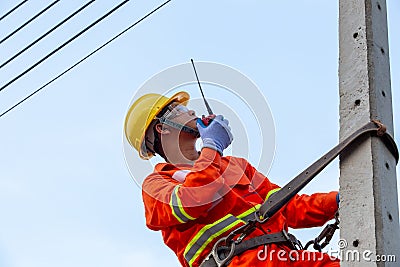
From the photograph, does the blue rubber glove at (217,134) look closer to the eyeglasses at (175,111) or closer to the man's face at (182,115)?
the man's face at (182,115)

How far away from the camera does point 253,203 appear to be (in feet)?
16.5

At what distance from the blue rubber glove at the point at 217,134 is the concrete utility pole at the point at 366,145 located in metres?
1.16

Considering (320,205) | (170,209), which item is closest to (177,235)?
(170,209)

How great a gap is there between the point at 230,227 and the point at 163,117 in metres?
1.25

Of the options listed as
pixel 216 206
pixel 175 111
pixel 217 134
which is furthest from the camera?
pixel 175 111

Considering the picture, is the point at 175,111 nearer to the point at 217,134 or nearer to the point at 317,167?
the point at 217,134

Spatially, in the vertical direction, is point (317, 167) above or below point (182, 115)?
below

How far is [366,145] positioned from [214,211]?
1.39 meters

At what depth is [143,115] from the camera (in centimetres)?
591

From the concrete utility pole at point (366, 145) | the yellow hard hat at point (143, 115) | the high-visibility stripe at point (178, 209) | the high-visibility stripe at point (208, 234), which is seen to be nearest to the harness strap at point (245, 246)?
the high-visibility stripe at point (208, 234)

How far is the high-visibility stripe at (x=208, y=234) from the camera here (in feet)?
15.8

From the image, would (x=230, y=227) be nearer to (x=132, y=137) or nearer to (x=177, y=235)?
(x=177, y=235)

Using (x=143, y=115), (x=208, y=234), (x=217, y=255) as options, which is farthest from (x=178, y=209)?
(x=143, y=115)

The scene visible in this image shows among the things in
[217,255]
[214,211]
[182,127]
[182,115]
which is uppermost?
[182,115]
